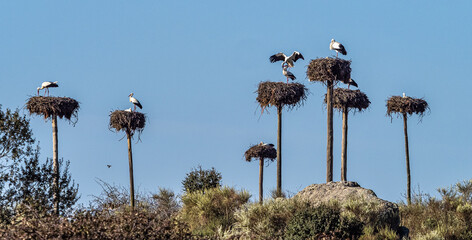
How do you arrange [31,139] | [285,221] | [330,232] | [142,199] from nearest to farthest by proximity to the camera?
[330,232], [285,221], [31,139], [142,199]

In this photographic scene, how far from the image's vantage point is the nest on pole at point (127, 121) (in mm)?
30330

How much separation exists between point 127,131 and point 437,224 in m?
16.4

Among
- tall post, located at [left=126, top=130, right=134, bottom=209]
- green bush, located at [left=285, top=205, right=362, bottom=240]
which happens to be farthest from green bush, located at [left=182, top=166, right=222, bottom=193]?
green bush, located at [left=285, top=205, right=362, bottom=240]

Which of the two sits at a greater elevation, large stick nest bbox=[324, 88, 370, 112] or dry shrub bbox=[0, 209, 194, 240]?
large stick nest bbox=[324, 88, 370, 112]

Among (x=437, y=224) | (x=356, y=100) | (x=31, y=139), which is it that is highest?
(x=356, y=100)

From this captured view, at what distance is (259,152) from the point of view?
32344 millimetres

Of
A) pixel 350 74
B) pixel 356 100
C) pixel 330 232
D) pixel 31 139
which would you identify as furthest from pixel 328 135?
pixel 31 139

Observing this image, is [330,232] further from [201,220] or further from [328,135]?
[328,135]

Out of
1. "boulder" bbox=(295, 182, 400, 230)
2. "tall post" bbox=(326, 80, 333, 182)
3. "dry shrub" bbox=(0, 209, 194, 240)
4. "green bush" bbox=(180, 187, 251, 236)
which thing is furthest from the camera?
"tall post" bbox=(326, 80, 333, 182)

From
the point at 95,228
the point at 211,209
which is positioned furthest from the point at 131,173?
the point at 95,228

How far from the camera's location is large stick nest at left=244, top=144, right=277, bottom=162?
106 feet

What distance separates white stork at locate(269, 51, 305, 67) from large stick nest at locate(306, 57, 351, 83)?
307 cm

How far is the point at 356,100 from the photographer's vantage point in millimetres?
31266

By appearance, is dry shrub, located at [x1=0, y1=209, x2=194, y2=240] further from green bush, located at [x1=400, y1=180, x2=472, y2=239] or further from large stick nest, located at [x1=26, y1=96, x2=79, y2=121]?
large stick nest, located at [x1=26, y1=96, x2=79, y2=121]
